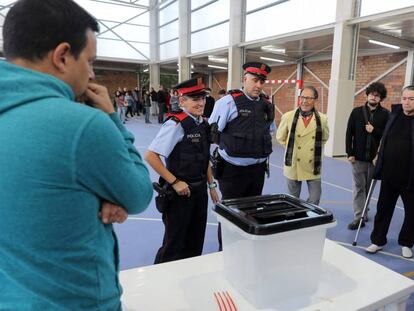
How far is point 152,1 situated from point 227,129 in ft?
Result: 54.9

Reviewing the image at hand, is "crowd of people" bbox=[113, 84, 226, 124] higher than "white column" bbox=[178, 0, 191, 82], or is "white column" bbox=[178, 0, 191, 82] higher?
"white column" bbox=[178, 0, 191, 82]

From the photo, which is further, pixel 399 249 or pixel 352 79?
pixel 352 79

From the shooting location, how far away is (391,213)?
120 inches

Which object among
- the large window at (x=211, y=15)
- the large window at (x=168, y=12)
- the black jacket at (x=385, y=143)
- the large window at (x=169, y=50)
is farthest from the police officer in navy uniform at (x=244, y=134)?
the large window at (x=168, y=12)

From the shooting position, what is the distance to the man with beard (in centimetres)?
351

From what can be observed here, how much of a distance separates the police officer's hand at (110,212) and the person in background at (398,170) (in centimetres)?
290

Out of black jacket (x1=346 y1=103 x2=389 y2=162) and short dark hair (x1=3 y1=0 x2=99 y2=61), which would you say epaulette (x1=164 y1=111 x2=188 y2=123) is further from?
black jacket (x1=346 y1=103 x2=389 y2=162)

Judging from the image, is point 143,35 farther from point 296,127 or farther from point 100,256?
point 100,256

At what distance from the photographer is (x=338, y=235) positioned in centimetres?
349

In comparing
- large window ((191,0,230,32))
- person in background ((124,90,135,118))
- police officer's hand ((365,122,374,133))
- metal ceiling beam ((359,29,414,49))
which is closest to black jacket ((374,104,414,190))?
police officer's hand ((365,122,374,133))

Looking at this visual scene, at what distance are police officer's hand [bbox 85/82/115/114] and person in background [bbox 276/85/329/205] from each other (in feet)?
9.41

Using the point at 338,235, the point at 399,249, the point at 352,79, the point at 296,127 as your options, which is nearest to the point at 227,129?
the point at 296,127

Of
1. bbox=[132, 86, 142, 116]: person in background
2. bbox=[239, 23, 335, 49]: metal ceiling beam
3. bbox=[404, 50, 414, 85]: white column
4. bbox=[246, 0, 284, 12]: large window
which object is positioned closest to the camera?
bbox=[239, 23, 335, 49]: metal ceiling beam

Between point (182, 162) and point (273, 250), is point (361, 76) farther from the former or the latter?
point (273, 250)
